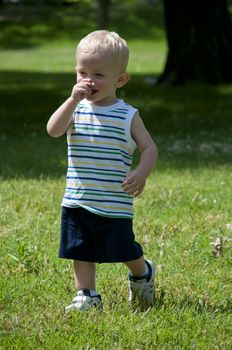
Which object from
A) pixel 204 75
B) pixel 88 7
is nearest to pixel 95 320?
pixel 204 75

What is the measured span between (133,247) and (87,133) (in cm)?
66

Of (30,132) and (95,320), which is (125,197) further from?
(30,132)

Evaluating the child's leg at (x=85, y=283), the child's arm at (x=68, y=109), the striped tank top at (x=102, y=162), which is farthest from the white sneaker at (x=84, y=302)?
the child's arm at (x=68, y=109)

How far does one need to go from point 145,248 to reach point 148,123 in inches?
371

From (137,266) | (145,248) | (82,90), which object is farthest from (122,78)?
(145,248)

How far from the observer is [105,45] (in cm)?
484

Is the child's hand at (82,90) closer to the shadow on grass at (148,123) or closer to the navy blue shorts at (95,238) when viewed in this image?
the navy blue shorts at (95,238)

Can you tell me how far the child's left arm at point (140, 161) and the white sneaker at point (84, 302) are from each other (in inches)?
25.0

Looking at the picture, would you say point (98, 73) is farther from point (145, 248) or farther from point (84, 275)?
point (145, 248)

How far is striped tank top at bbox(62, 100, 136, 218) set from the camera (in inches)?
192

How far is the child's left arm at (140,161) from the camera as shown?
4742mm

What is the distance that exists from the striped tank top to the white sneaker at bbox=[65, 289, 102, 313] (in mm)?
470

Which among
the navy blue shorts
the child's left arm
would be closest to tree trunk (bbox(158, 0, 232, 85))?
the child's left arm

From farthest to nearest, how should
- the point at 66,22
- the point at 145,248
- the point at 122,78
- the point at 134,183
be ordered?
the point at 66,22, the point at 145,248, the point at 122,78, the point at 134,183
